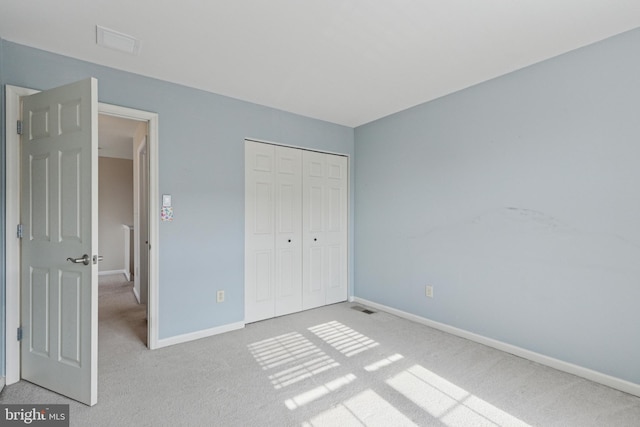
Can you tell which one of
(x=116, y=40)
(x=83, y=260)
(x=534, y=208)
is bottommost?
(x=83, y=260)

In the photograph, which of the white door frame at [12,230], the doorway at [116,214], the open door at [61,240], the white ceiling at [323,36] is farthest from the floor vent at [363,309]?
the doorway at [116,214]

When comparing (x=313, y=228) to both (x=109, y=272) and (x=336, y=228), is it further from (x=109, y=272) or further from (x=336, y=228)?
(x=109, y=272)

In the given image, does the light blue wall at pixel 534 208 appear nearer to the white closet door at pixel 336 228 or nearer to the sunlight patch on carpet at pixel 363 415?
the white closet door at pixel 336 228

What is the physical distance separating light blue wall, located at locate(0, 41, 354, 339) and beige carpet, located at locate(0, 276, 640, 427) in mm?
402

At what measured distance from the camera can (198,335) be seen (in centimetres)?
299

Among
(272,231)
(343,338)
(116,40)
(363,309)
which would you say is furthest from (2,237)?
(363,309)

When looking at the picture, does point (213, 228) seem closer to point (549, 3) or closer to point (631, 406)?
point (549, 3)

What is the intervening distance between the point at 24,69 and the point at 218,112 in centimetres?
145

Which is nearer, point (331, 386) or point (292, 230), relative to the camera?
point (331, 386)

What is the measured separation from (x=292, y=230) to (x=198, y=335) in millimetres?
1517

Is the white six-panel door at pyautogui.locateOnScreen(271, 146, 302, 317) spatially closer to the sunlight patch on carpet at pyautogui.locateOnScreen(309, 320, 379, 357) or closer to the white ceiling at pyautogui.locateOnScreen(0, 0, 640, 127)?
the sunlight patch on carpet at pyautogui.locateOnScreen(309, 320, 379, 357)

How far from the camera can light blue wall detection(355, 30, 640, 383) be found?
6.91 feet

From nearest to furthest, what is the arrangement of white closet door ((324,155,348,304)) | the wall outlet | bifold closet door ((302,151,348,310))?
the wall outlet, bifold closet door ((302,151,348,310)), white closet door ((324,155,348,304))

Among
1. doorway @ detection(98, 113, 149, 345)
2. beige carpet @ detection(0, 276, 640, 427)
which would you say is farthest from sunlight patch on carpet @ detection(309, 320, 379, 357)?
doorway @ detection(98, 113, 149, 345)
